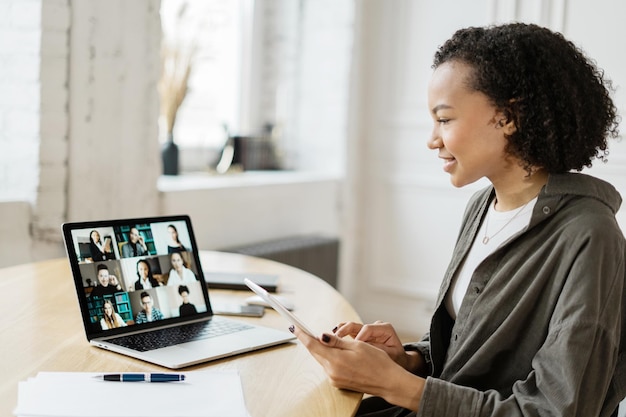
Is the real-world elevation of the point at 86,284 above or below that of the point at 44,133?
below

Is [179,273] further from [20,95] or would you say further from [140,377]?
[20,95]

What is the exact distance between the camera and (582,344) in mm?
1063

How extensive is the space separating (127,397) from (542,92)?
783 mm

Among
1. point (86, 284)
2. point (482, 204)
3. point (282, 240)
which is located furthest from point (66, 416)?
point (282, 240)

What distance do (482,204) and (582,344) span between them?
0.44 metres

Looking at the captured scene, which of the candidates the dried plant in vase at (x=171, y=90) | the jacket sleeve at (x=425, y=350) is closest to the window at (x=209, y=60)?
the dried plant in vase at (x=171, y=90)

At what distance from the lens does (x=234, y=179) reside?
3.69 m

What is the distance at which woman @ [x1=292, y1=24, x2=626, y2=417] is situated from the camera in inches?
42.8

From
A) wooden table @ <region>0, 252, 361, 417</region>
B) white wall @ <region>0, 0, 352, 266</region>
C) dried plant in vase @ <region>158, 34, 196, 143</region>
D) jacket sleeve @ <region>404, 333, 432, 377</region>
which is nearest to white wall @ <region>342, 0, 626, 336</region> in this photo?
dried plant in vase @ <region>158, 34, 196, 143</region>

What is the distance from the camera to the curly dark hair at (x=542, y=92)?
121 cm

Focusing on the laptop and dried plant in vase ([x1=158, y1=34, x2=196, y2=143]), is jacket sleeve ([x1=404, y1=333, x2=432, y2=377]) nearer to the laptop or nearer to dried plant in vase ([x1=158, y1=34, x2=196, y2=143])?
the laptop

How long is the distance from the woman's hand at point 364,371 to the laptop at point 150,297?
22 cm

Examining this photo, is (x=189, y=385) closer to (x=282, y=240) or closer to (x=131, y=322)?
(x=131, y=322)

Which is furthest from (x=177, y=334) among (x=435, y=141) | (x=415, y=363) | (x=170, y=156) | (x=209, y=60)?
(x=209, y=60)
